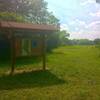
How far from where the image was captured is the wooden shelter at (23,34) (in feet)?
43.4

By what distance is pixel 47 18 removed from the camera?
50.3m

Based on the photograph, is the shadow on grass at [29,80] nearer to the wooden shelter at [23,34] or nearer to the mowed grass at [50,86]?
the mowed grass at [50,86]

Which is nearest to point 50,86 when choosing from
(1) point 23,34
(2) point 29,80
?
(2) point 29,80

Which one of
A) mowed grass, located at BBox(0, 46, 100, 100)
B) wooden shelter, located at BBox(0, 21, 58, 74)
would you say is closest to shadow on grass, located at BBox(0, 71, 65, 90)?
mowed grass, located at BBox(0, 46, 100, 100)

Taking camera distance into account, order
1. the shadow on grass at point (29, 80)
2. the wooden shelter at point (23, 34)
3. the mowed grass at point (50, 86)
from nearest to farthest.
→ the mowed grass at point (50, 86)
the shadow on grass at point (29, 80)
the wooden shelter at point (23, 34)

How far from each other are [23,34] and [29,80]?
3.16 m

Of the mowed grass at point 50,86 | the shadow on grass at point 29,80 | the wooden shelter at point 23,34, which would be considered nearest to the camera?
the mowed grass at point 50,86

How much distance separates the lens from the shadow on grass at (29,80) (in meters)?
11.1

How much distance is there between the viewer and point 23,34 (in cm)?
1454

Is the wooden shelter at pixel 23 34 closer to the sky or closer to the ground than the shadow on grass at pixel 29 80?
closer to the sky

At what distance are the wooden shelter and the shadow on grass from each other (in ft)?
3.69

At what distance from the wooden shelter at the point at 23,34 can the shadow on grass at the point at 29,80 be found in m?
1.13

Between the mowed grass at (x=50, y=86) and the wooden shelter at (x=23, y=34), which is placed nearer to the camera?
the mowed grass at (x=50, y=86)

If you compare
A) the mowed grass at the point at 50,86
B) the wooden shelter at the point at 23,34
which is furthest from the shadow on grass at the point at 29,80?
the wooden shelter at the point at 23,34
